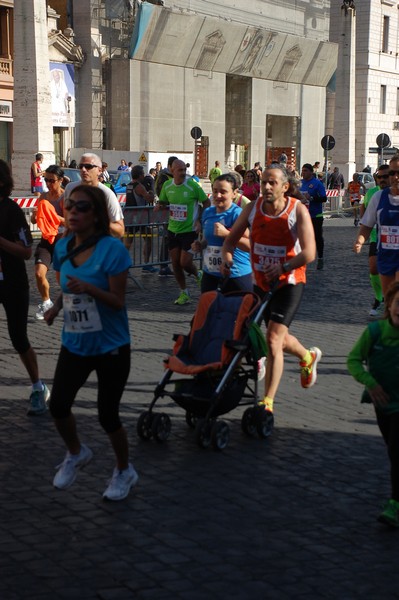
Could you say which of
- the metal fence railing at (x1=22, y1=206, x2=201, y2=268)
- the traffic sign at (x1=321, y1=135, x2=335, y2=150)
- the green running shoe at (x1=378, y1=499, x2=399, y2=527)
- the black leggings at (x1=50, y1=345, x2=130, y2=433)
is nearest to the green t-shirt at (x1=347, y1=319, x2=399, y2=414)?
the green running shoe at (x1=378, y1=499, x2=399, y2=527)

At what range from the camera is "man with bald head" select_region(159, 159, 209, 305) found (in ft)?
43.9

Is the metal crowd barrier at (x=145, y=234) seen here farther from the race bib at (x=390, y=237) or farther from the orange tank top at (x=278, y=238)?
the orange tank top at (x=278, y=238)

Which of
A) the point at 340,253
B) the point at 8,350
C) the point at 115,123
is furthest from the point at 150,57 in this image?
the point at 8,350

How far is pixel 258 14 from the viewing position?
5244 cm

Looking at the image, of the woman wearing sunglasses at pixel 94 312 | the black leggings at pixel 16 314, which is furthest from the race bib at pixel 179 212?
the woman wearing sunglasses at pixel 94 312

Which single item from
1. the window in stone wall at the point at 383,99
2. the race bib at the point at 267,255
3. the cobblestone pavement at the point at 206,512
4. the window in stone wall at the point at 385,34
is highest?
the window in stone wall at the point at 385,34

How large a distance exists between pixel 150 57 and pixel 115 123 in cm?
327

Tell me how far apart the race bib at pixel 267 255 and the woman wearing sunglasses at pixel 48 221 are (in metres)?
4.69

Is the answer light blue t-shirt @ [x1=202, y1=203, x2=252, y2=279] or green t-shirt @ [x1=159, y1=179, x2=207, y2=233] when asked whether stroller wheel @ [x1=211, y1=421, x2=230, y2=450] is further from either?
green t-shirt @ [x1=159, y1=179, x2=207, y2=233]

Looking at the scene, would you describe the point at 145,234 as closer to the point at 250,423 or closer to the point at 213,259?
the point at 213,259

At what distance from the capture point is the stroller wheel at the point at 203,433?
661 centimetres

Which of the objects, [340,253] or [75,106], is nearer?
[340,253]

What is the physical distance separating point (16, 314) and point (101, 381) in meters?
2.00

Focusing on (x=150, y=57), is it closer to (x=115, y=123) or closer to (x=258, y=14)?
(x=115, y=123)
